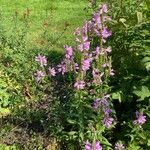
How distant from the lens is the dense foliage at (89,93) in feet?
15.0

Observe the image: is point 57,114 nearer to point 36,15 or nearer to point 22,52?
point 22,52

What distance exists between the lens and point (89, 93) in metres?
5.00

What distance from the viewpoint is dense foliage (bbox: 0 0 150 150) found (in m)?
4.57

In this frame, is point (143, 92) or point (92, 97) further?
point (92, 97)

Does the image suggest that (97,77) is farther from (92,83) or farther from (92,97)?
(92,97)

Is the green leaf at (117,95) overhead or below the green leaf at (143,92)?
below

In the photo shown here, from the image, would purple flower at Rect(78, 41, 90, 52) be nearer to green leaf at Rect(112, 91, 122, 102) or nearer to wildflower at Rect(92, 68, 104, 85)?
wildflower at Rect(92, 68, 104, 85)

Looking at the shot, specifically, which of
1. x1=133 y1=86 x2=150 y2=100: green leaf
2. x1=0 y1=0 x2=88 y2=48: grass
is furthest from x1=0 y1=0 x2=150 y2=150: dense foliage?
x1=0 y1=0 x2=88 y2=48: grass

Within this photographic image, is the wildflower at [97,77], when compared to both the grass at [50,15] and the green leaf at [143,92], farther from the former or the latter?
the grass at [50,15]

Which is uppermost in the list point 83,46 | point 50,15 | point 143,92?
point 83,46

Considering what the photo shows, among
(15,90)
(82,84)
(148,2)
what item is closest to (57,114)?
(82,84)

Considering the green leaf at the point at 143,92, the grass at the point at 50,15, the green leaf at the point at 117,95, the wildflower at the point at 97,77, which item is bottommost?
the grass at the point at 50,15

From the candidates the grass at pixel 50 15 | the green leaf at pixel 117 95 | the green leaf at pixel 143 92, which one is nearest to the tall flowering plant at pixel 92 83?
the green leaf at pixel 117 95

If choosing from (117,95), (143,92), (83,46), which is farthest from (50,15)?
(143,92)
